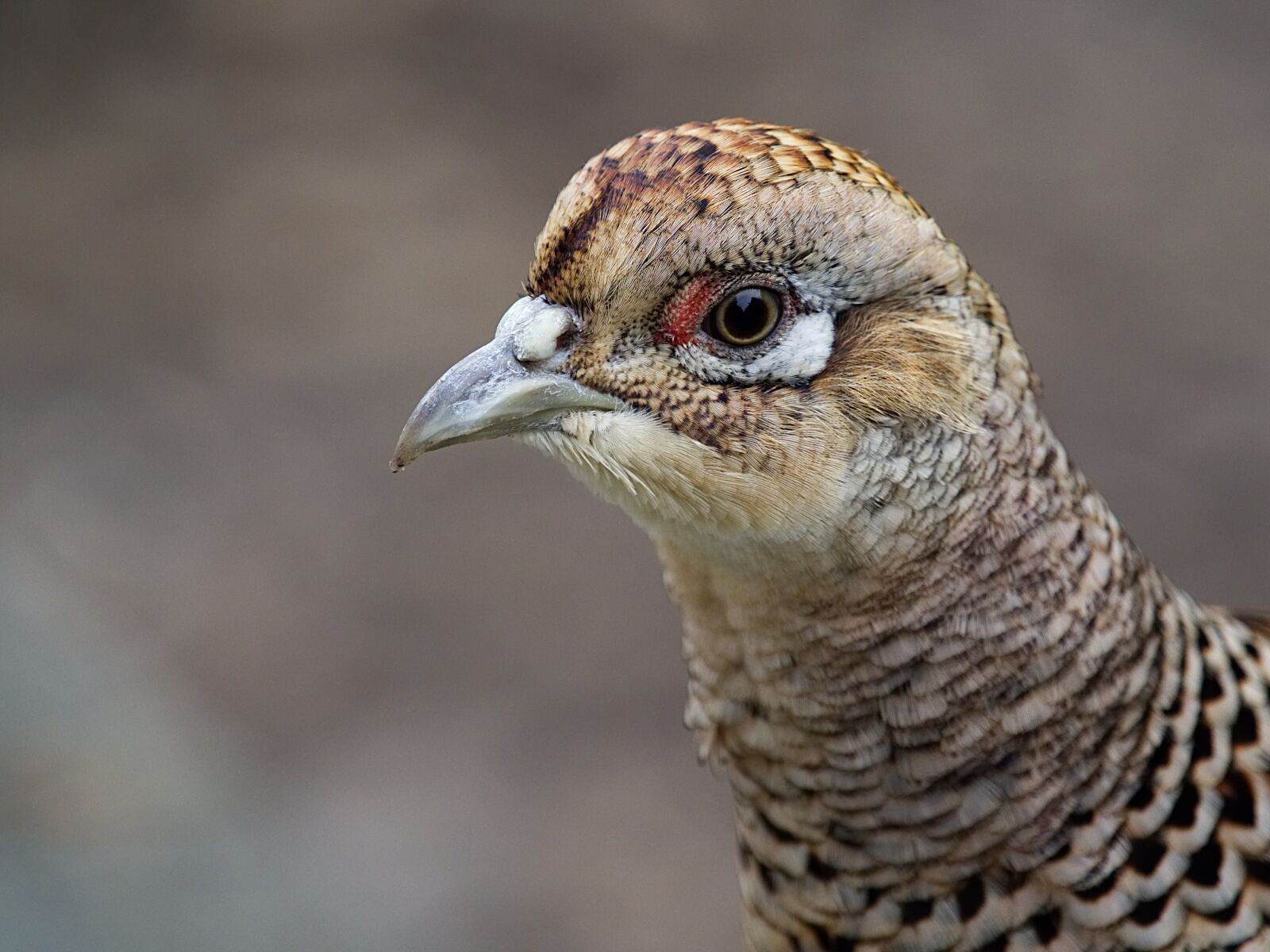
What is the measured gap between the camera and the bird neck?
8.16 feet

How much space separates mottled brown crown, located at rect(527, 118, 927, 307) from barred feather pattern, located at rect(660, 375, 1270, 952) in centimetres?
54

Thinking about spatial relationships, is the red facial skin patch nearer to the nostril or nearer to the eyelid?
the eyelid

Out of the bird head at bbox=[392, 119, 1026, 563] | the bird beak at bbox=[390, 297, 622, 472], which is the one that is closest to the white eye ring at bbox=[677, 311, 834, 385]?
the bird head at bbox=[392, 119, 1026, 563]

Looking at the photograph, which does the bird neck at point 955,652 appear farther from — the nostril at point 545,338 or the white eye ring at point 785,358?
the nostril at point 545,338

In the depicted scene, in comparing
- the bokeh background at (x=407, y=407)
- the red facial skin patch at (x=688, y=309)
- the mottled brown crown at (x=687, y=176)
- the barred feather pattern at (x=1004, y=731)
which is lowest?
the barred feather pattern at (x=1004, y=731)

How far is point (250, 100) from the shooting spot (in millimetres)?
10516

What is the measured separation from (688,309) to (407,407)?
6234 millimetres

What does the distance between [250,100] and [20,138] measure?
1.67m

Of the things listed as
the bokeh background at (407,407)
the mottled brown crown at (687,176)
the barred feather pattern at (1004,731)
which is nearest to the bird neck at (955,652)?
the barred feather pattern at (1004,731)

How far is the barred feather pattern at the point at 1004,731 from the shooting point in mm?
2518

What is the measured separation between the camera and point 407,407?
8.52m

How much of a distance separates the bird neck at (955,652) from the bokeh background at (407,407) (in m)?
3.24

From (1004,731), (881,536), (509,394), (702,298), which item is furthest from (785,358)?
(1004,731)

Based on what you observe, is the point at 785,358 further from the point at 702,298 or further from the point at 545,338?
the point at 545,338
